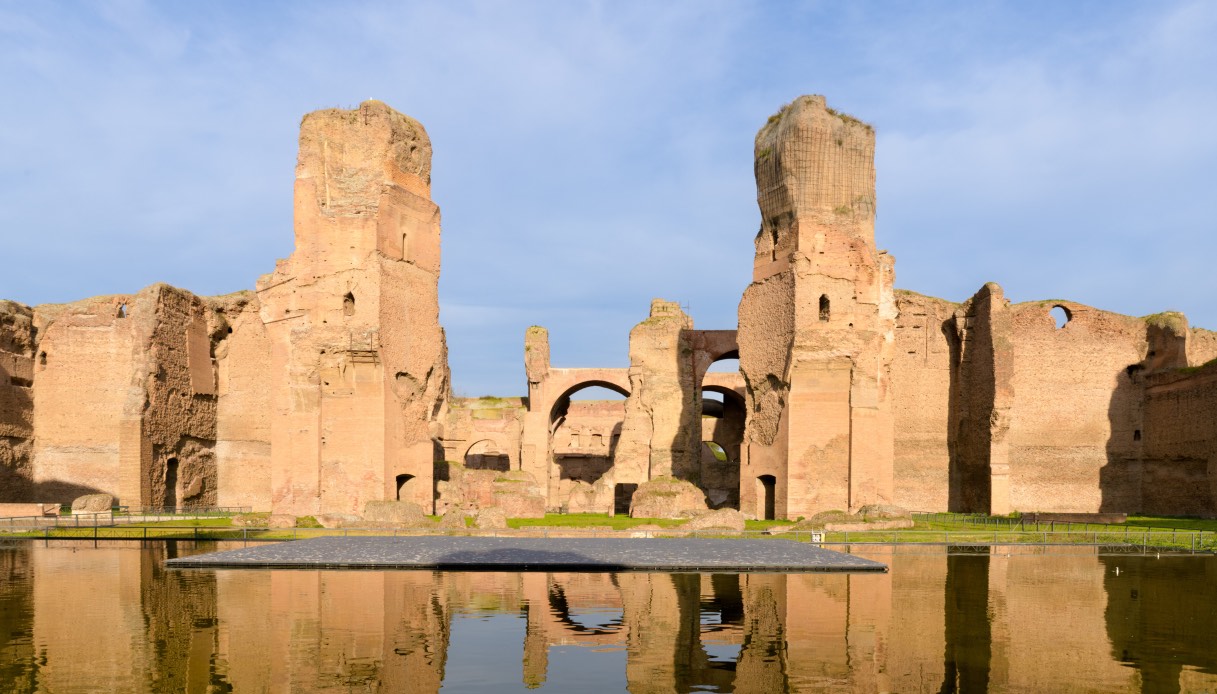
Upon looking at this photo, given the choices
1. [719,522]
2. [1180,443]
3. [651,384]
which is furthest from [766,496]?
[1180,443]

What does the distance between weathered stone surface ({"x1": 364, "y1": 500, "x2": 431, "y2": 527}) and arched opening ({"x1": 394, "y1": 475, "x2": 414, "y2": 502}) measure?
2.14m

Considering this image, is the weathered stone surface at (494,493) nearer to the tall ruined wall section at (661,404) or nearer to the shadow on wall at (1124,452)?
the tall ruined wall section at (661,404)

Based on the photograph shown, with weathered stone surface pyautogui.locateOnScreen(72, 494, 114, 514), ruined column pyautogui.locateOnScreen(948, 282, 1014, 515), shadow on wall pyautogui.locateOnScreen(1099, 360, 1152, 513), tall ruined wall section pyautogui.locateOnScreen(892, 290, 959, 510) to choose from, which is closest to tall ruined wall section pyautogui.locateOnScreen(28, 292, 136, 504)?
weathered stone surface pyautogui.locateOnScreen(72, 494, 114, 514)

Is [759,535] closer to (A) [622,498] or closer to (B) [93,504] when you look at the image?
(A) [622,498]

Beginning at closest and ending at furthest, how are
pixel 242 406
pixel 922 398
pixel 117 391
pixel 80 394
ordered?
1. pixel 117 391
2. pixel 80 394
3. pixel 922 398
4. pixel 242 406

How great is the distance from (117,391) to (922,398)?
24893 mm

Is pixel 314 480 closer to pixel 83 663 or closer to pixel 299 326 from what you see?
pixel 299 326

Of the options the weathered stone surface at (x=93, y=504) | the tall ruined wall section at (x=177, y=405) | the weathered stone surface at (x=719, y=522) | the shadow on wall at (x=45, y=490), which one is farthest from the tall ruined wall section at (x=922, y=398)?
the shadow on wall at (x=45, y=490)

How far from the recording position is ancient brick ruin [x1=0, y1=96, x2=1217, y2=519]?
24.9 meters

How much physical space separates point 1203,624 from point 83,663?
1021 centimetres

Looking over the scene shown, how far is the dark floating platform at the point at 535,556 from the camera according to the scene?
45.4 ft

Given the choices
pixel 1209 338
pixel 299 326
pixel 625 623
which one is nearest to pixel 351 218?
pixel 299 326

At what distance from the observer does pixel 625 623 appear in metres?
9.55

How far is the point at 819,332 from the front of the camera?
24734 mm
